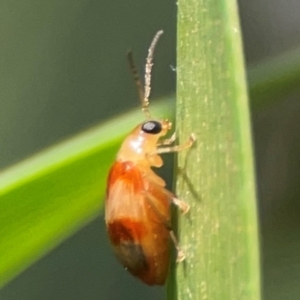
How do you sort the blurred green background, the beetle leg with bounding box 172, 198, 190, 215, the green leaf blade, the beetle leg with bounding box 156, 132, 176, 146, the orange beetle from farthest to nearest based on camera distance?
the blurred green background, the orange beetle, the beetle leg with bounding box 156, 132, 176, 146, the beetle leg with bounding box 172, 198, 190, 215, the green leaf blade

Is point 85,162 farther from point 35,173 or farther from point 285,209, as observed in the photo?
point 285,209

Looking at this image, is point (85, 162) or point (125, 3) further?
point (125, 3)

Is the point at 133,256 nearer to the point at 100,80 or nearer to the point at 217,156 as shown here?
the point at 100,80

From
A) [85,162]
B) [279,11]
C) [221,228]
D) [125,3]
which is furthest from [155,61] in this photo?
[221,228]

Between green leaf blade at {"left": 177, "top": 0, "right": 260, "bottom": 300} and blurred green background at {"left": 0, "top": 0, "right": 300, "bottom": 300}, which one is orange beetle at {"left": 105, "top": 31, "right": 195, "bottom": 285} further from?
green leaf blade at {"left": 177, "top": 0, "right": 260, "bottom": 300}

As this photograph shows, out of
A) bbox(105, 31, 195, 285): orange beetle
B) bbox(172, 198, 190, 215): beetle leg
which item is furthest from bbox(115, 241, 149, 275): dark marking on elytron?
bbox(172, 198, 190, 215): beetle leg

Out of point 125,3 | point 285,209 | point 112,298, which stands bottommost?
point 112,298
